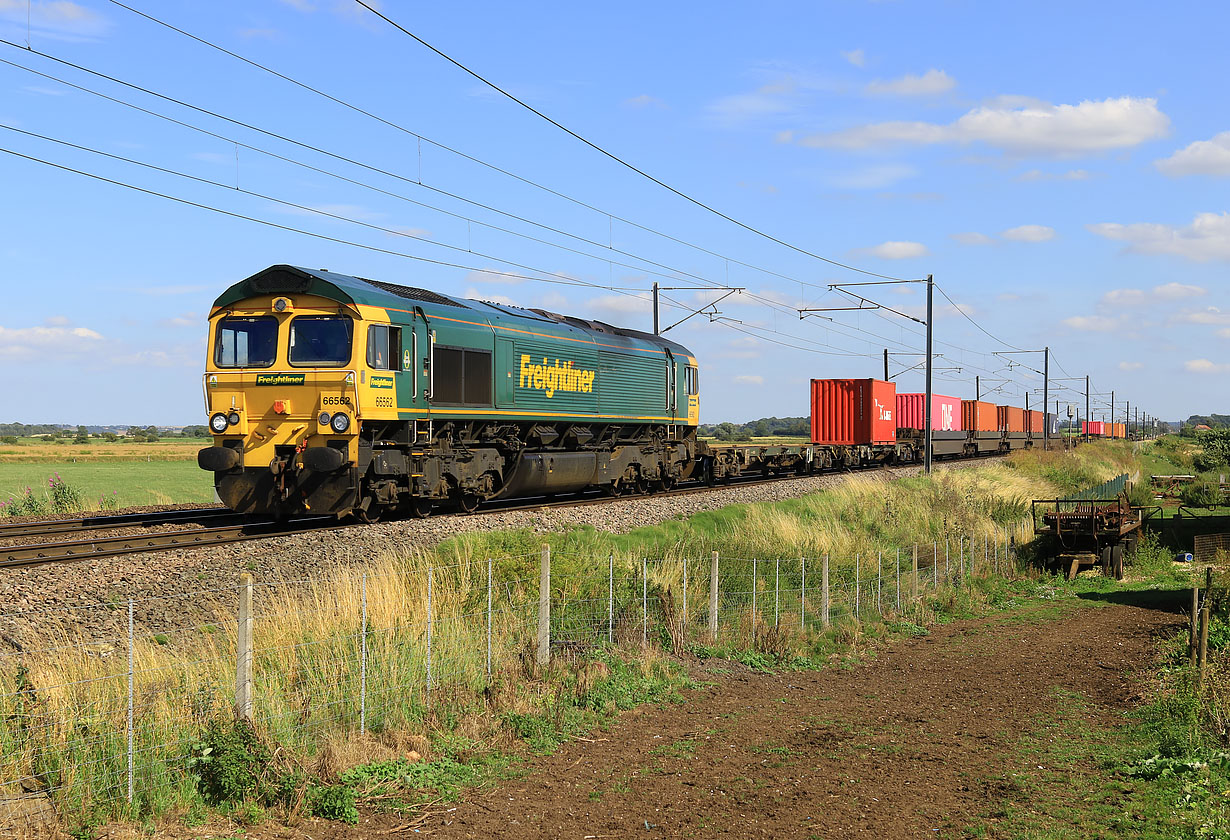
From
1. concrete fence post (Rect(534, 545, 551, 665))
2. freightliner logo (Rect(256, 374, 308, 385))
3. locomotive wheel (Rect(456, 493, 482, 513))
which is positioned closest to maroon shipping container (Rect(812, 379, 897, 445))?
locomotive wheel (Rect(456, 493, 482, 513))

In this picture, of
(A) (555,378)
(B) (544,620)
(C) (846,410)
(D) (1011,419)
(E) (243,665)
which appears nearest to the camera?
(E) (243,665)

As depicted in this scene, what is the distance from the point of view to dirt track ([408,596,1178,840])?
26.8 ft

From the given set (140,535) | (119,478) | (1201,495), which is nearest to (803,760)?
(140,535)

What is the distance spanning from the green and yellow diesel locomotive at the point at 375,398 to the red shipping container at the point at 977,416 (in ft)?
143

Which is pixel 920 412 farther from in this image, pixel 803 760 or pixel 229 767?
pixel 229 767

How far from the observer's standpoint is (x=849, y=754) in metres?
10.3

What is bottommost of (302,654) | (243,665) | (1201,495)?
(1201,495)

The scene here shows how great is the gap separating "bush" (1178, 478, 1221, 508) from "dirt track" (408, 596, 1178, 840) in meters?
33.3

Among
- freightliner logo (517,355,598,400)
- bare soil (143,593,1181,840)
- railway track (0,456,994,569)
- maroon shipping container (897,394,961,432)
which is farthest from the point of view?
maroon shipping container (897,394,961,432)

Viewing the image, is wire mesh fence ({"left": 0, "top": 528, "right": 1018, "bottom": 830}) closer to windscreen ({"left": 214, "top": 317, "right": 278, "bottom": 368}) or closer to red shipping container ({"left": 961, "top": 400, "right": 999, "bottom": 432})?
windscreen ({"left": 214, "top": 317, "right": 278, "bottom": 368})

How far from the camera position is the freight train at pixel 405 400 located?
61.1 ft

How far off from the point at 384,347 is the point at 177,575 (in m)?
6.48

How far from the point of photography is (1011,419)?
7544cm

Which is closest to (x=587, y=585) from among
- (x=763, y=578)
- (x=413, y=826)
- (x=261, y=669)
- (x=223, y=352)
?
(x=763, y=578)
